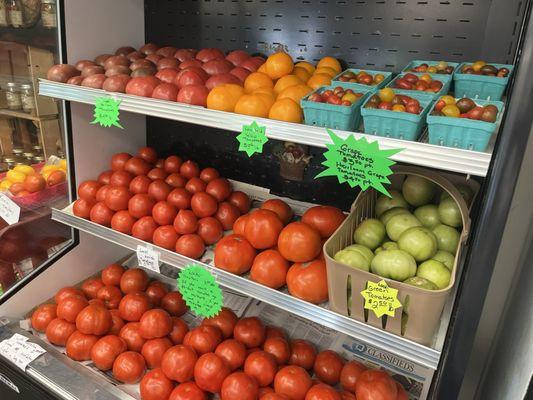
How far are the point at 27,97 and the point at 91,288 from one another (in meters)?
→ 1.09

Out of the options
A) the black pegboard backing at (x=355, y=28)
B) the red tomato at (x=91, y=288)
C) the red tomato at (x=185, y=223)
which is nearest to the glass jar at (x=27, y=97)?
the black pegboard backing at (x=355, y=28)

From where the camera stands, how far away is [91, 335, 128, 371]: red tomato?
151cm

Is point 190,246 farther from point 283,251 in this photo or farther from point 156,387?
point 156,387

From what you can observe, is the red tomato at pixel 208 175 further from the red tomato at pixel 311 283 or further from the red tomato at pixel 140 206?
the red tomato at pixel 311 283

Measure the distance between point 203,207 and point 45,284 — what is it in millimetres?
863

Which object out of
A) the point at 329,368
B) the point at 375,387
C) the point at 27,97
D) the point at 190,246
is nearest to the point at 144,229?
the point at 190,246

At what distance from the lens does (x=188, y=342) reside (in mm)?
1516

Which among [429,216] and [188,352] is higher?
[429,216]

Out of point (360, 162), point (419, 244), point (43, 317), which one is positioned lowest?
point (43, 317)

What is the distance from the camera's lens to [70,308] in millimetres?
1644

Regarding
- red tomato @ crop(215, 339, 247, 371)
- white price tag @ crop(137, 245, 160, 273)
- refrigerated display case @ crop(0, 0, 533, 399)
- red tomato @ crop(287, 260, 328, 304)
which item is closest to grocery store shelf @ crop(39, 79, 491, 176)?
refrigerated display case @ crop(0, 0, 533, 399)

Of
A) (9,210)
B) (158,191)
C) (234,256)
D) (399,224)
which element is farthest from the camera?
(9,210)

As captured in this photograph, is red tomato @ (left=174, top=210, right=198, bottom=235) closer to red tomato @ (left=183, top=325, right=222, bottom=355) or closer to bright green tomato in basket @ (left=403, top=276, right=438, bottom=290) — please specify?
red tomato @ (left=183, top=325, right=222, bottom=355)

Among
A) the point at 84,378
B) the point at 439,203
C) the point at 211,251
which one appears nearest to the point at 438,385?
the point at 439,203
